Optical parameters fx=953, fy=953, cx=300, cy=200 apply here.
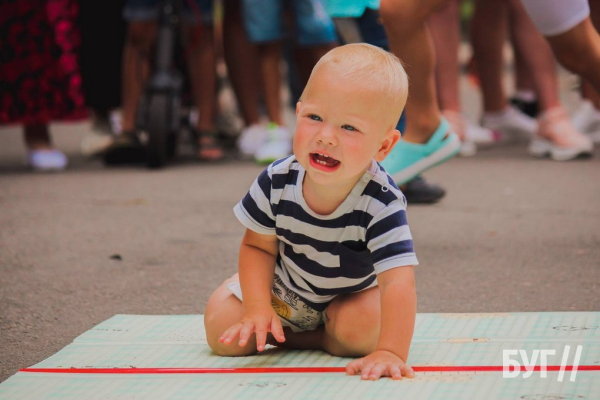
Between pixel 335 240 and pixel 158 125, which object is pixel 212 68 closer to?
pixel 158 125

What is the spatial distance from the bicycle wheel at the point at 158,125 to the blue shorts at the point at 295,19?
2.00ft

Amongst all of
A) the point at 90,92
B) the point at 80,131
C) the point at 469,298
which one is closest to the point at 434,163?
the point at 469,298

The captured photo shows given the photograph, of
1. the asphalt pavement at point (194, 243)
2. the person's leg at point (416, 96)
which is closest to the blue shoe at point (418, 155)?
the person's leg at point (416, 96)

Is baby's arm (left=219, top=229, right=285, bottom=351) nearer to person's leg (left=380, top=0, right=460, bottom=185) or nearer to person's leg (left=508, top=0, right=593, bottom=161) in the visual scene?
person's leg (left=380, top=0, right=460, bottom=185)

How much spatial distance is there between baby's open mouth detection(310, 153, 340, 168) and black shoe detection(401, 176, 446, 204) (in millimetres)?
1899

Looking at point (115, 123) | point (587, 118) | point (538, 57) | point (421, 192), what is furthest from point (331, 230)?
point (115, 123)

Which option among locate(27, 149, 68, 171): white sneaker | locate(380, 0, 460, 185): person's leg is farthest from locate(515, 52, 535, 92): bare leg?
locate(380, 0, 460, 185): person's leg

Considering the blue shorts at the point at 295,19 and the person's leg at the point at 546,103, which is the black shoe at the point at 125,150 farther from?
the person's leg at the point at 546,103

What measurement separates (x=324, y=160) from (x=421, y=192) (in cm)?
195

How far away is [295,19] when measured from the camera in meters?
5.03

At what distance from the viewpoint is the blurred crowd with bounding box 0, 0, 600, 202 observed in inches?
195

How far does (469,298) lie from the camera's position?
2547 mm

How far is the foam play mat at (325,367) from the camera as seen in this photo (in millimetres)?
1775

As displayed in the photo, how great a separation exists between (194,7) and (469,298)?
3171 millimetres
